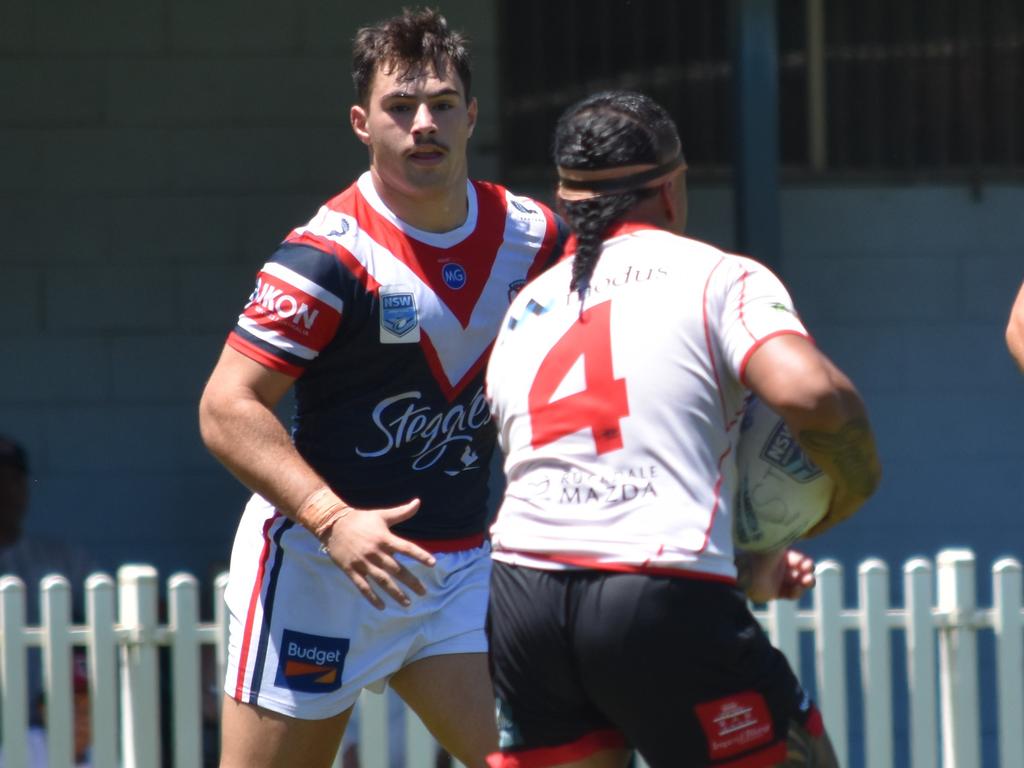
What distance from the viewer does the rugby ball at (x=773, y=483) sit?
8.85ft

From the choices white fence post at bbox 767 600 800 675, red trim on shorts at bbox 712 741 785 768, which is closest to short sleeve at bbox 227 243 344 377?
red trim on shorts at bbox 712 741 785 768

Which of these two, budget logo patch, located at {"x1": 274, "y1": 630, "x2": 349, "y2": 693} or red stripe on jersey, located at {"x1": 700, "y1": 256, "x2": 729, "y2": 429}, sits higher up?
red stripe on jersey, located at {"x1": 700, "y1": 256, "x2": 729, "y2": 429}

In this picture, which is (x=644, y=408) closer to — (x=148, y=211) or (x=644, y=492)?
(x=644, y=492)

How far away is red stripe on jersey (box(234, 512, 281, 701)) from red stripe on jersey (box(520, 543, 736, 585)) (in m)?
1.04

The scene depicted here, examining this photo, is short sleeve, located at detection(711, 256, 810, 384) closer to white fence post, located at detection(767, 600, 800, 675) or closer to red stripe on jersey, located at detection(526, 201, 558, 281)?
red stripe on jersey, located at detection(526, 201, 558, 281)

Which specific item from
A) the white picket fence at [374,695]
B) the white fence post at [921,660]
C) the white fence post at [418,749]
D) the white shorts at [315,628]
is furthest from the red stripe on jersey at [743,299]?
the white fence post at [418,749]

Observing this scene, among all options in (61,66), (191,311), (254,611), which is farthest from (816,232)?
(254,611)

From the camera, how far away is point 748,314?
2.52 metres

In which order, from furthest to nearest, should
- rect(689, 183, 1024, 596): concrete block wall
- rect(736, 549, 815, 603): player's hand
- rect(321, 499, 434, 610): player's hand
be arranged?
rect(689, 183, 1024, 596): concrete block wall
rect(321, 499, 434, 610): player's hand
rect(736, 549, 815, 603): player's hand

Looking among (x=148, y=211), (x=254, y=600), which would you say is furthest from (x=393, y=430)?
(x=148, y=211)

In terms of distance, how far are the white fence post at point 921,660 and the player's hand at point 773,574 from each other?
2286 mm

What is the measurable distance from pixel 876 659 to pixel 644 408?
9.23ft

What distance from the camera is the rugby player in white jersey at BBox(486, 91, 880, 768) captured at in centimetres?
253

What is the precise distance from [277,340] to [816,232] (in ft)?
12.4
